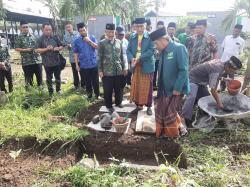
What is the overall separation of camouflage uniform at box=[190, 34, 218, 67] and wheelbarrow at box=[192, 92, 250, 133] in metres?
1.08

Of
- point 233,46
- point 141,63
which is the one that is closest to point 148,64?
point 141,63

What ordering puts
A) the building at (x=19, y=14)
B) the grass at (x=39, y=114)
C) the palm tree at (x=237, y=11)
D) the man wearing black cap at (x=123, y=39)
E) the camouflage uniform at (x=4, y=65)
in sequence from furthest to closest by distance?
1. the building at (x=19, y=14)
2. the palm tree at (x=237, y=11)
3. the camouflage uniform at (x=4, y=65)
4. the man wearing black cap at (x=123, y=39)
5. the grass at (x=39, y=114)

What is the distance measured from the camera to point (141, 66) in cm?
524

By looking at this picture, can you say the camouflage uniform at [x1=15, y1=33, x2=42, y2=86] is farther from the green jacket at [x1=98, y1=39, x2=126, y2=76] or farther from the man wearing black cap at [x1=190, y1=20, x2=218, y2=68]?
the man wearing black cap at [x1=190, y1=20, x2=218, y2=68]

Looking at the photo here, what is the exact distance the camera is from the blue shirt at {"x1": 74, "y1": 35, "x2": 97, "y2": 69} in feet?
19.5

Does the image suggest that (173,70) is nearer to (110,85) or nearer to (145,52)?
(145,52)

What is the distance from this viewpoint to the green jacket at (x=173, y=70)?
393cm

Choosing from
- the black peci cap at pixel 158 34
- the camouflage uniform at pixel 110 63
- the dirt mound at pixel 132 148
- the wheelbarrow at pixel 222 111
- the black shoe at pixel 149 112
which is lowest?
the dirt mound at pixel 132 148

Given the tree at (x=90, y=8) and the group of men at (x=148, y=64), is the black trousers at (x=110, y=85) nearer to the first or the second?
the group of men at (x=148, y=64)

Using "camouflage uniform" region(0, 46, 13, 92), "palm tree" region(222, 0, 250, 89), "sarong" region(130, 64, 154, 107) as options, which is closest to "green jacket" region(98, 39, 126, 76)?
"sarong" region(130, 64, 154, 107)

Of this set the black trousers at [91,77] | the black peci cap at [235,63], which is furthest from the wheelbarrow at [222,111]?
the black trousers at [91,77]

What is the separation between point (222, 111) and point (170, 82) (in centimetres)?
123

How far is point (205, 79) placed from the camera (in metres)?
4.94

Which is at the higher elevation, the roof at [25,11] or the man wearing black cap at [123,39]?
the roof at [25,11]
